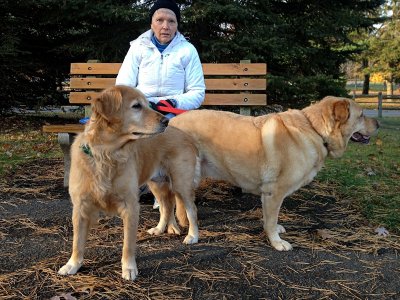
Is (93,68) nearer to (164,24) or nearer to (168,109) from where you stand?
(164,24)

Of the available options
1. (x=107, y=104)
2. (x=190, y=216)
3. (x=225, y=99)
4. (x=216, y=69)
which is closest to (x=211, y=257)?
(x=190, y=216)

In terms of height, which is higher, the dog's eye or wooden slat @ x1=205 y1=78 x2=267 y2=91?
wooden slat @ x1=205 y1=78 x2=267 y2=91

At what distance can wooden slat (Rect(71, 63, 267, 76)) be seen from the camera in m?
6.16

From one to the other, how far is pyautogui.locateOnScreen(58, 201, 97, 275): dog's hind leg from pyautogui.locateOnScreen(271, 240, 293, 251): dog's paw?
158 cm

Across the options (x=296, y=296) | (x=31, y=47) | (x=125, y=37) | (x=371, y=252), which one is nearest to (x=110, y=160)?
(x=296, y=296)

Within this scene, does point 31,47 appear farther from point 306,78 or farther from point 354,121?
point 354,121

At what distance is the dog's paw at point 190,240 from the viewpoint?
3705 millimetres

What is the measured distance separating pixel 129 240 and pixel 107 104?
99cm

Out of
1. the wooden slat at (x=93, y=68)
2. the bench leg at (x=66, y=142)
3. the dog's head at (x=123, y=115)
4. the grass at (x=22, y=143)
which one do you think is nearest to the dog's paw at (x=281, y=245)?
the dog's head at (x=123, y=115)

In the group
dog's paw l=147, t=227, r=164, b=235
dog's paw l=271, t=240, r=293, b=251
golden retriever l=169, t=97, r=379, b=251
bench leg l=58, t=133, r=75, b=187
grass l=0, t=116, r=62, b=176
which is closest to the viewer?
dog's paw l=271, t=240, r=293, b=251

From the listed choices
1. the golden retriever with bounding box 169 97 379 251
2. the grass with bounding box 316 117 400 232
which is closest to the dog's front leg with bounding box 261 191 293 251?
the golden retriever with bounding box 169 97 379 251

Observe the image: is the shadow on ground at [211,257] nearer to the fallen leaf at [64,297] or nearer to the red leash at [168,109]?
the fallen leaf at [64,297]

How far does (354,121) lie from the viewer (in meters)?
4.14

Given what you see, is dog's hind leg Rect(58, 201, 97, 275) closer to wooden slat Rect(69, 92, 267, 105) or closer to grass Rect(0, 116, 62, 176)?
grass Rect(0, 116, 62, 176)
